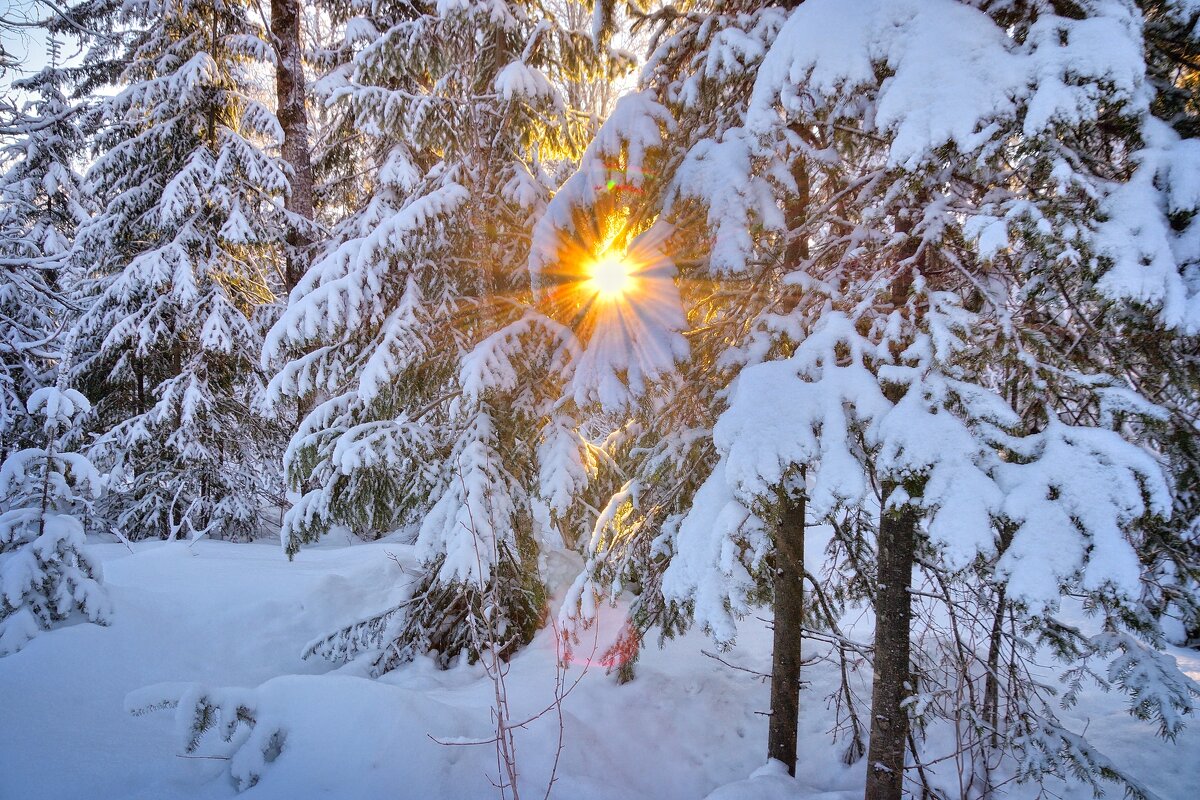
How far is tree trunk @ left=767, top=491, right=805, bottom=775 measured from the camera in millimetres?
4023

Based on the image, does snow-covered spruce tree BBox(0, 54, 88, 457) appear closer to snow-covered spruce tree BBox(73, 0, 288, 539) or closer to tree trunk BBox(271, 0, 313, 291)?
snow-covered spruce tree BBox(73, 0, 288, 539)

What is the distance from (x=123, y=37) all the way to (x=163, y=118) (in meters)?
2.78

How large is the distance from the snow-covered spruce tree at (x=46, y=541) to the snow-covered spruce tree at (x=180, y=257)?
4306mm

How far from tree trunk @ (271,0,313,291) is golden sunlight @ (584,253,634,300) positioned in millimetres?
6858

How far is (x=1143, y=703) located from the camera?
115 inches

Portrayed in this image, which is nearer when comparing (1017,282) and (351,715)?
(1017,282)

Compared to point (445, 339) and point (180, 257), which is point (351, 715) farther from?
point (180, 257)

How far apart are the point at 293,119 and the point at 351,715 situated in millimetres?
9698

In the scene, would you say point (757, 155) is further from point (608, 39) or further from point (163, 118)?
point (163, 118)

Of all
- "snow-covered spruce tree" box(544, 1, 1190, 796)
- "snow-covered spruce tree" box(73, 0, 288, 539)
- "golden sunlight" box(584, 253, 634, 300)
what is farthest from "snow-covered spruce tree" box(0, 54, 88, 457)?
"snow-covered spruce tree" box(544, 1, 1190, 796)

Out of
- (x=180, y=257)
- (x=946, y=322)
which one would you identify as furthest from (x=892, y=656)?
(x=180, y=257)

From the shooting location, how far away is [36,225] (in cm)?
1365

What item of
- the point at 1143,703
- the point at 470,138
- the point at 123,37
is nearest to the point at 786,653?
the point at 1143,703

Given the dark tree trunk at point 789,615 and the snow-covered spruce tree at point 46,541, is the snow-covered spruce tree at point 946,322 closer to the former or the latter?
the dark tree trunk at point 789,615
